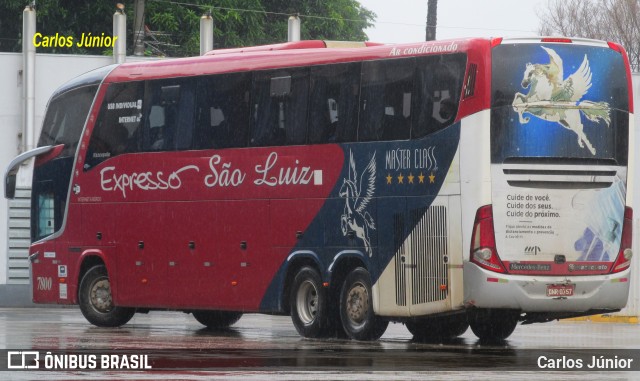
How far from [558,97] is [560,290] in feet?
7.66

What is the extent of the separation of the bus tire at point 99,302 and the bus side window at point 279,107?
4.50 metres

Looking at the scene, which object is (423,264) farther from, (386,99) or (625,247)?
(625,247)

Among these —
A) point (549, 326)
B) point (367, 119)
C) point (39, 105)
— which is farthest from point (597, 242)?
point (39, 105)

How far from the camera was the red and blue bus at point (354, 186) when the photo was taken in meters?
19.6

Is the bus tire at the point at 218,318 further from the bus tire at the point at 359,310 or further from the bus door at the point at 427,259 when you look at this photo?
the bus door at the point at 427,259

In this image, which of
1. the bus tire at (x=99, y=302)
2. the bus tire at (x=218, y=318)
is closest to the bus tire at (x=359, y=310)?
the bus tire at (x=218, y=318)

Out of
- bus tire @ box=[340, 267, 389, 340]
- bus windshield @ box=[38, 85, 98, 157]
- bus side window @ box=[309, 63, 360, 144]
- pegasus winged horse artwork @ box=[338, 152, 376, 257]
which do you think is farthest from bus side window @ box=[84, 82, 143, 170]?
bus tire @ box=[340, 267, 389, 340]

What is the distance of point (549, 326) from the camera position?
28.0m

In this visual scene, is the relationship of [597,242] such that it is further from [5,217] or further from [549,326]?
[5,217]

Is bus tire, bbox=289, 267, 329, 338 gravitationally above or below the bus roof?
below

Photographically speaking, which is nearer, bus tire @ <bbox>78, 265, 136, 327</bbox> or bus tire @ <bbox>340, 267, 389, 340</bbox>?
bus tire @ <bbox>340, 267, 389, 340</bbox>

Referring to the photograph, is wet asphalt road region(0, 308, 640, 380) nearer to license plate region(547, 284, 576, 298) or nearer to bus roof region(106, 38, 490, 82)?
license plate region(547, 284, 576, 298)

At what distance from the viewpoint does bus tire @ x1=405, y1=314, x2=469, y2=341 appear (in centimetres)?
2247

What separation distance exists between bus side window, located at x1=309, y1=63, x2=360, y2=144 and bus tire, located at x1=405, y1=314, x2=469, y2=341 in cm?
287
